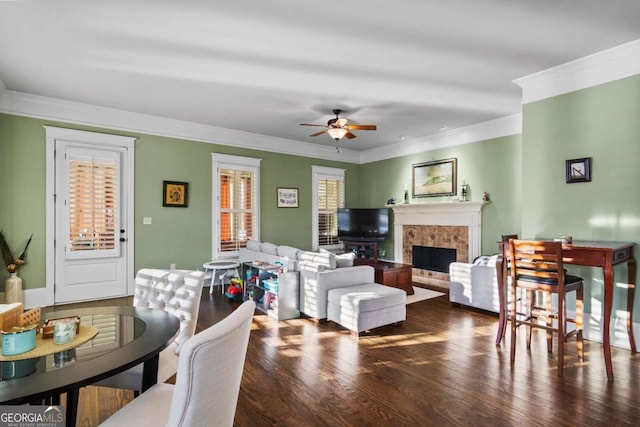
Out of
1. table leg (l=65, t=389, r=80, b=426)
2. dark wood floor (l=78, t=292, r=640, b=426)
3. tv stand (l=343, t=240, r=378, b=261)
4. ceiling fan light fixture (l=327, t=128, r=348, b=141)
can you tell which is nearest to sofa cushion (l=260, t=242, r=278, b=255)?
dark wood floor (l=78, t=292, r=640, b=426)

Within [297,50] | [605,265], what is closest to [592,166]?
[605,265]

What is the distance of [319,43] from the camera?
298 cm

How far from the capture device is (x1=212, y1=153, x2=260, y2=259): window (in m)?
5.89

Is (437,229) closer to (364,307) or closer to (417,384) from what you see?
(364,307)

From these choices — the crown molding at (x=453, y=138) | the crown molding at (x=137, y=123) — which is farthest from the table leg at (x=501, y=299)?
the crown molding at (x=137, y=123)

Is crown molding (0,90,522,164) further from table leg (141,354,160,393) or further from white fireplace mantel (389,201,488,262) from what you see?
table leg (141,354,160,393)

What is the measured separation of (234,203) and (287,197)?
117cm

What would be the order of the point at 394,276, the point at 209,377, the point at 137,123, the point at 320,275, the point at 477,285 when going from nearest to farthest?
the point at 209,377
the point at 320,275
the point at 477,285
the point at 394,276
the point at 137,123

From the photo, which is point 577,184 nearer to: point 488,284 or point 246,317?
point 488,284

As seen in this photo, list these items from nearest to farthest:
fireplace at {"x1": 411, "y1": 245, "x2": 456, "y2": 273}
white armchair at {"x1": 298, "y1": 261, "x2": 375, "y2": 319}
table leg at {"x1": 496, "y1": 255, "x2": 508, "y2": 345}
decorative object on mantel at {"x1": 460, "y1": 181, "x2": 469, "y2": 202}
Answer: table leg at {"x1": 496, "y1": 255, "x2": 508, "y2": 345}
white armchair at {"x1": 298, "y1": 261, "x2": 375, "y2": 319}
decorative object on mantel at {"x1": 460, "y1": 181, "x2": 469, "y2": 202}
fireplace at {"x1": 411, "y1": 245, "x2": 456, "y2": 273}

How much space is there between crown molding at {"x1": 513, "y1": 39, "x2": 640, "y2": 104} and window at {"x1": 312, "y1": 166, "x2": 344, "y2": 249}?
4274 mm

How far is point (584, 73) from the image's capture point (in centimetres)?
338

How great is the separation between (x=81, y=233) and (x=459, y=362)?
5.13m

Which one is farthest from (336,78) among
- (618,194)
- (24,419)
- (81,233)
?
(81,233)
